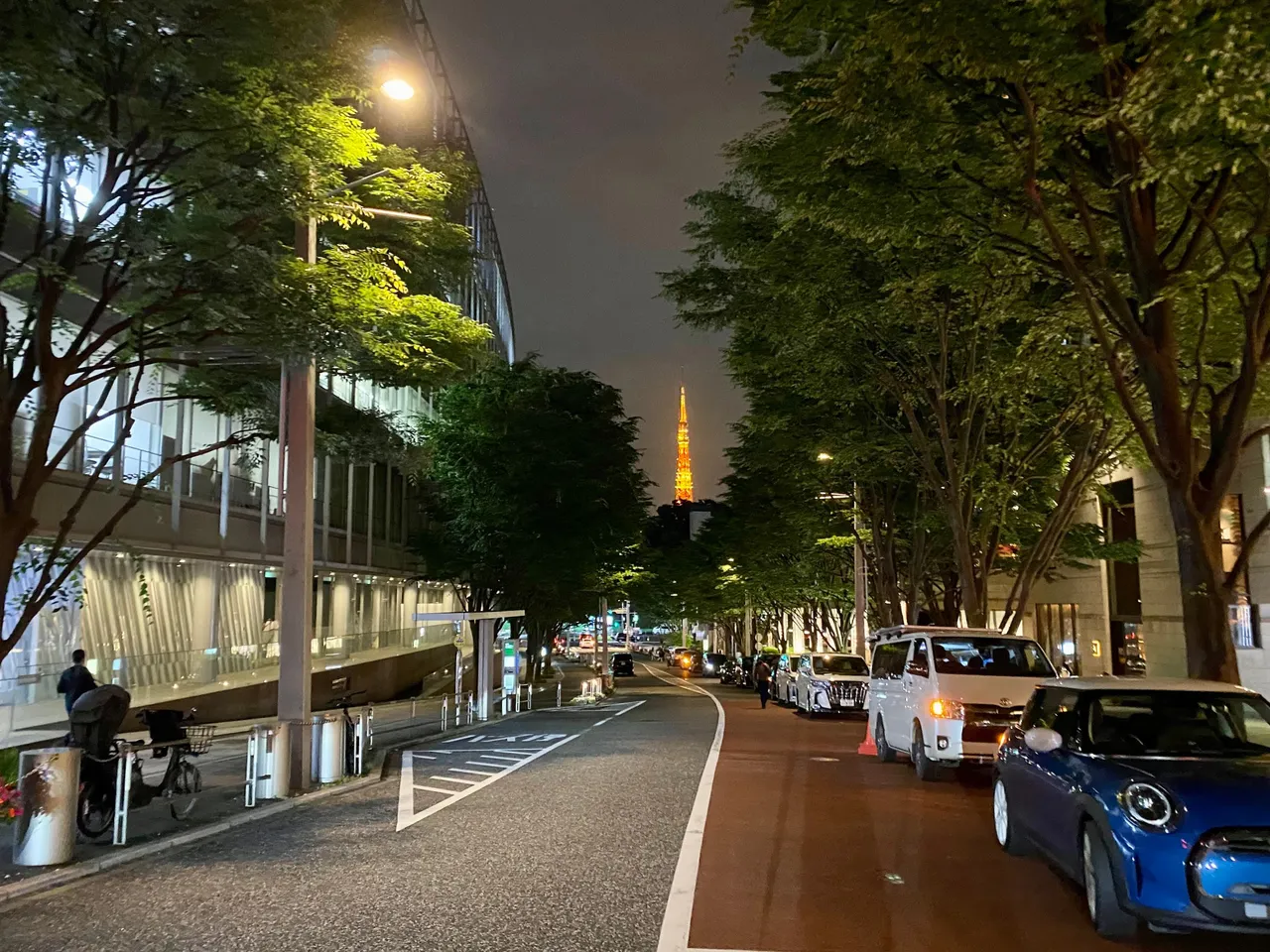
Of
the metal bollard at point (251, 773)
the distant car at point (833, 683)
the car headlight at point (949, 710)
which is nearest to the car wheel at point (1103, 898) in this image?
the car headlight at point (949, 710)

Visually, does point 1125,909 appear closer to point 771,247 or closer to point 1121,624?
point 771,247

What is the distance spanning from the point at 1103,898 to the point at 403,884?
15.8 ft

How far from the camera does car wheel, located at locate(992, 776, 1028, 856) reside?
845cm

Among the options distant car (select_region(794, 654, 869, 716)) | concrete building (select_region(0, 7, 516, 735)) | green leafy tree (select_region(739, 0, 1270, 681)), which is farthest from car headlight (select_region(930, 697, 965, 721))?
distant car (select_region(794, 654, 869, 716))

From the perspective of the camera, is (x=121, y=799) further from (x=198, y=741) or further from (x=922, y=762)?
(x=922, y=762)

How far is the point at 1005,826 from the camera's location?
8680 millimetres

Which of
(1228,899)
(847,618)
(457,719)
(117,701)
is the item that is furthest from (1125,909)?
(847,618)

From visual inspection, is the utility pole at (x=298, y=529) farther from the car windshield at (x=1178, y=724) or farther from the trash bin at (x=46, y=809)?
the car windshield at (x=1178, y=724)

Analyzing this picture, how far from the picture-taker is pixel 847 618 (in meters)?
44.6

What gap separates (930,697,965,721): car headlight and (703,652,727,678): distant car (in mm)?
45845

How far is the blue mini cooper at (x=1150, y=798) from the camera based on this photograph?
5.71m

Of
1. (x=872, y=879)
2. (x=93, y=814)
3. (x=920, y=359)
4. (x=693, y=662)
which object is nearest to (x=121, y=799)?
(x=93, y=814)

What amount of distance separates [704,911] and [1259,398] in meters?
13.7

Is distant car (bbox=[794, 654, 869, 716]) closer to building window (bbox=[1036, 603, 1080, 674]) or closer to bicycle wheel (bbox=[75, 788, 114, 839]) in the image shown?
building window (bbox=[1036, 603, 1080, 674])
